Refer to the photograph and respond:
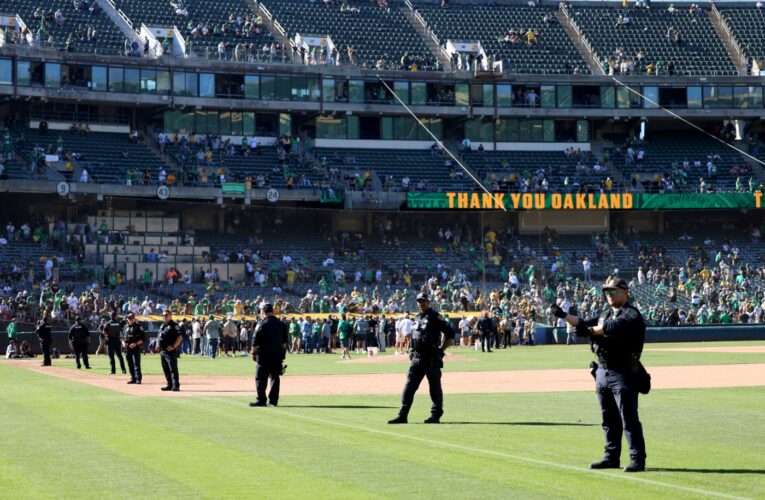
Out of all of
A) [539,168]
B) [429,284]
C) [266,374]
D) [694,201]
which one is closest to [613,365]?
[266,374]

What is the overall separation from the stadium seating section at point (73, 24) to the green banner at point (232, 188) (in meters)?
10.1

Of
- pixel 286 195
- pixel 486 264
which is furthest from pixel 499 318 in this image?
pixel 286 195

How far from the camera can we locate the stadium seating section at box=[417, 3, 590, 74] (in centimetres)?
7506

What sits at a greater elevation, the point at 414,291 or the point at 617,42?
the point at 617,42

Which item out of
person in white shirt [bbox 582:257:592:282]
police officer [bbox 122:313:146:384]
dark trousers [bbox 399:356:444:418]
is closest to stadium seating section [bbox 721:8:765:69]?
person in white shirt [bbox 582:257:592:282]

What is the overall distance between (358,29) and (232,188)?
1649cm

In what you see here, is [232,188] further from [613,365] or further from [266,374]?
[613,365]

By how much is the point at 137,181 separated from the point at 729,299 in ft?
98.8

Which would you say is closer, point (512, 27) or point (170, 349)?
point (170, 349)

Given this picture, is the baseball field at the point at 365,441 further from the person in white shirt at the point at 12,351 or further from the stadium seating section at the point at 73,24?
the stadium seating section at the point at 73,24

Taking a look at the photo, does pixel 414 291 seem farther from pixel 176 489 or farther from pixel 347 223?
pixel 176 489

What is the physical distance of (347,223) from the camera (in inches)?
2721

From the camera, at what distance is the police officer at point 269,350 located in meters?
19.6

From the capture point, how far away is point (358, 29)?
75.2 m
